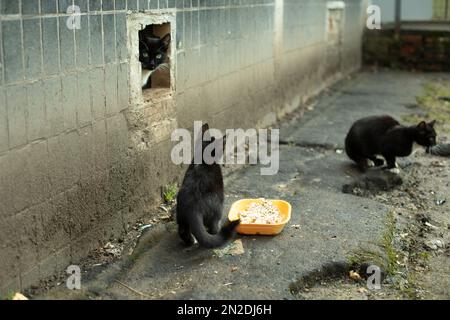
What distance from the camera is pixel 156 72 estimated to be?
5668 millimetres

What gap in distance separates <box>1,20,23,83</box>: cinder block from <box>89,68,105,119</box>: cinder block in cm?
79

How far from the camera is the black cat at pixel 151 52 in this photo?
520 cm

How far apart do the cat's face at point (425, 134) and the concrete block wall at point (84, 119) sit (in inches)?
86.8

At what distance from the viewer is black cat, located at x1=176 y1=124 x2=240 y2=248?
4.24m

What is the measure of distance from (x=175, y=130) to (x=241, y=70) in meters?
2.14

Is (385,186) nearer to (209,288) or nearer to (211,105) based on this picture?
(211,105)

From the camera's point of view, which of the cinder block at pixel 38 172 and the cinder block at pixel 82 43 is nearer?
the cinder block at pixel 38 172

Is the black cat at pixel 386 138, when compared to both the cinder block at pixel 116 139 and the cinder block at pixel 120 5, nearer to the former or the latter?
the cinder block at pixel 116 139

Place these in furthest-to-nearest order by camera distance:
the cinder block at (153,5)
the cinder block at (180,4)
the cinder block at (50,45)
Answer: the cinder block at (180,4) → the cinder block at (153,5) → the cinder block at (50,45)

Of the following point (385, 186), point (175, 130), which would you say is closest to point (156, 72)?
point (175, 130)

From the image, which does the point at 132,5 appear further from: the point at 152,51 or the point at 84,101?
Answer: the point at 84,101

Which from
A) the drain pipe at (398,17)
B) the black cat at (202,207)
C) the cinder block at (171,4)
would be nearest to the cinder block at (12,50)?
the black cat at (202,207)

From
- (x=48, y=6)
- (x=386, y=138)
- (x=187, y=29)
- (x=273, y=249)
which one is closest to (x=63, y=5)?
(x=48, y=6)

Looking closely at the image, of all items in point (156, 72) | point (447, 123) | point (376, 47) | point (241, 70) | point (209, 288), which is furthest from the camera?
point (376, 47)
